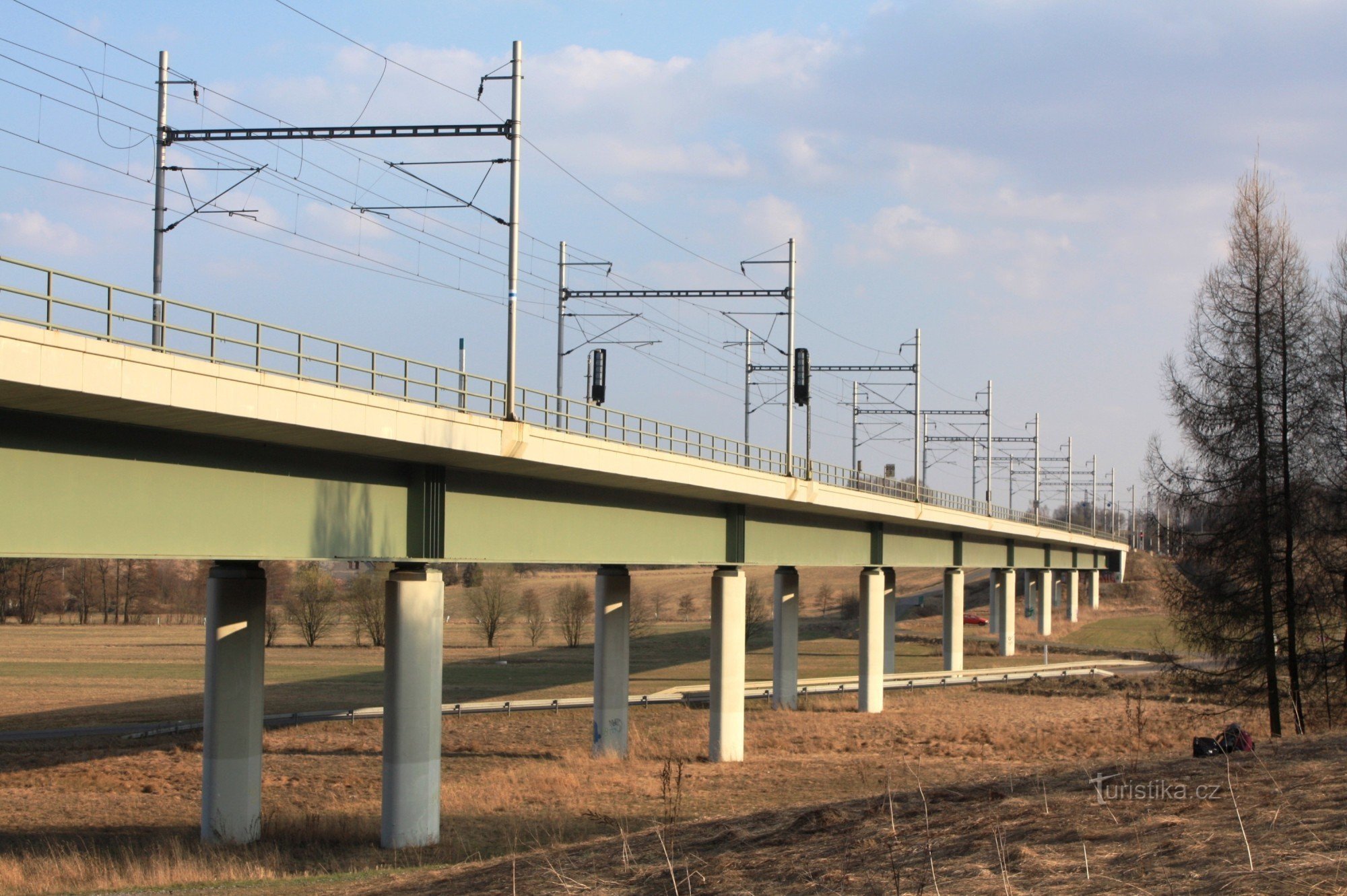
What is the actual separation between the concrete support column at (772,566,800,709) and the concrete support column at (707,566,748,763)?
40.1 ft

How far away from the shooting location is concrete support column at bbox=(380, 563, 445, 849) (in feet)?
70.7

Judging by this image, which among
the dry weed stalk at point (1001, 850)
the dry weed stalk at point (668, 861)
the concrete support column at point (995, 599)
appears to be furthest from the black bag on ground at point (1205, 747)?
the concrete support column at point (995, 599)

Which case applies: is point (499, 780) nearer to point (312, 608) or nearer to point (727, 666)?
point (727, 666)

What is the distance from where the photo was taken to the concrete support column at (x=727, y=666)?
34.6 m

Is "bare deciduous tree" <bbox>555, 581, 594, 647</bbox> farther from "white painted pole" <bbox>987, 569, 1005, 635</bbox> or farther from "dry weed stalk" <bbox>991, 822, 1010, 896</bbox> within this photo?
"dry weed stalk" <bbox>991, 822, 1010, 896</bbox>

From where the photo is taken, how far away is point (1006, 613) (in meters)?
84.3

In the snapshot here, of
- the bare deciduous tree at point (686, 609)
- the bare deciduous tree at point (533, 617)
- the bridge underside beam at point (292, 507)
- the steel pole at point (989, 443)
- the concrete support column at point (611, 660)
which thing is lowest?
the bare deciduous tree at point (686, 609)

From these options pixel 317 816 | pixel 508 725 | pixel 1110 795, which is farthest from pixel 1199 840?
pixel 508 725

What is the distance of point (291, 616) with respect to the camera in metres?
86.4

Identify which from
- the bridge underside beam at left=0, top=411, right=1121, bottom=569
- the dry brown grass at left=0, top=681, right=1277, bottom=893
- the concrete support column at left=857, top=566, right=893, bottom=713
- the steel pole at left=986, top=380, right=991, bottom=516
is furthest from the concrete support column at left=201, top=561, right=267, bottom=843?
the steel pole at left=986, top=380, right=991, bottom=516

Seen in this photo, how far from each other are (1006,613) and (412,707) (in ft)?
226

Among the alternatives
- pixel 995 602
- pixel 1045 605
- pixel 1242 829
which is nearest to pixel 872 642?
pixel 1242 829

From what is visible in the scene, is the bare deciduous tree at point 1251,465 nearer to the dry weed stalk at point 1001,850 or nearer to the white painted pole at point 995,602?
the dry weed stalk at point 1001,850

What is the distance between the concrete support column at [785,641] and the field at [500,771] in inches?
53.8
